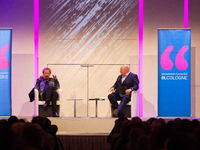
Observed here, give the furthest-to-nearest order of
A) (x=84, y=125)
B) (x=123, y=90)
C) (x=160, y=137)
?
(x=123, y=90), (x=84, y=125), (x=160, y=137)

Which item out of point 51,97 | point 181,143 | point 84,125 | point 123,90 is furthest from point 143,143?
point 123,90

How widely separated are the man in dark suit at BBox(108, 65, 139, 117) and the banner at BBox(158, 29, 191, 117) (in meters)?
0.59

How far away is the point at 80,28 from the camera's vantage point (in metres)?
6.98

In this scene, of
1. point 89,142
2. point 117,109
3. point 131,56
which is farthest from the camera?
point 131,56

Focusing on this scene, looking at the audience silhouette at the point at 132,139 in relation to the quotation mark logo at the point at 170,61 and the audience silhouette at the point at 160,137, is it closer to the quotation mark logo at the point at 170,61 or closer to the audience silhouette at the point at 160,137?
the audience silhouette at the point at 160,137

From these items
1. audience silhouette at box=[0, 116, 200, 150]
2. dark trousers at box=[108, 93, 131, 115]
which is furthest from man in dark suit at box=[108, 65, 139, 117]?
audience silhouette at box=[0, 116, 200, 150]

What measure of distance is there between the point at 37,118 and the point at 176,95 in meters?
3.84

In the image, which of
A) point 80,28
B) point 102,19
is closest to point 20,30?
point 80,28

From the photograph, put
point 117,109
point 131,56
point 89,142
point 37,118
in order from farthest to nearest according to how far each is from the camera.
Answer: point 131,56
point 117,109
point 89,142
point 37,118

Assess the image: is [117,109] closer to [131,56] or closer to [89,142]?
[89,142]

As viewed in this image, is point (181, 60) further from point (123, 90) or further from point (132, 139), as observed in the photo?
point (132, 139)

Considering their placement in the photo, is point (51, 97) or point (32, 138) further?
point (51, 97)

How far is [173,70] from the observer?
229 inches

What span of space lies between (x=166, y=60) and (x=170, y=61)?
0.10 meters
